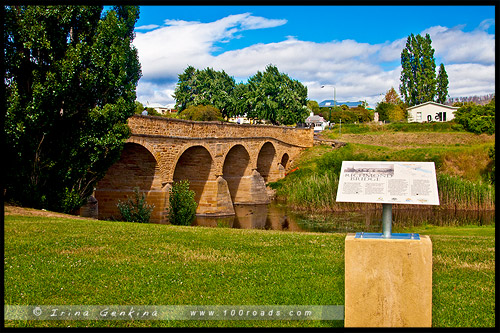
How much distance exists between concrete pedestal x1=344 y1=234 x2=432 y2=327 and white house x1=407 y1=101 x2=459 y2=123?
221 feet

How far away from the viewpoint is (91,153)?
1838cm

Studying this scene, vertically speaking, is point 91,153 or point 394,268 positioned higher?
point 91,153

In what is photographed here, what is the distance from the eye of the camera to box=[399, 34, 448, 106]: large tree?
243 ft

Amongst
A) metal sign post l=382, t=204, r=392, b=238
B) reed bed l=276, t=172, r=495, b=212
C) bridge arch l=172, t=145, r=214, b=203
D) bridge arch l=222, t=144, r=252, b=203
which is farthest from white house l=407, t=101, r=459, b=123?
metal sign post l=382, t=204, r=392, b=238

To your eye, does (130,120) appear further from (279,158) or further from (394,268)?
(279,158)

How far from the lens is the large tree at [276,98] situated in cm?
6612

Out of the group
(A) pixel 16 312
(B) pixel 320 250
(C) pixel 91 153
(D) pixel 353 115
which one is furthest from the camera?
(D) pixel 353 115

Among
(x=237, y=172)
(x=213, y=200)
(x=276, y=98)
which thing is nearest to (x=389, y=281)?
(x=213, y=200)

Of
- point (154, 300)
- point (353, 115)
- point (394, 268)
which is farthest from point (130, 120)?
point (353, 115)

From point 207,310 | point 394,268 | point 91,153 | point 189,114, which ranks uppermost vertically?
point 189,114

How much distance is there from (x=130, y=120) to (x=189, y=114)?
132ft

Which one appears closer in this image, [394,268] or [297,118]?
[394,268]

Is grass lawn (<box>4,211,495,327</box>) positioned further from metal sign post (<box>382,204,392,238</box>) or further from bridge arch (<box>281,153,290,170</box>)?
bridge arch (<box>281,153,290,170</box>)

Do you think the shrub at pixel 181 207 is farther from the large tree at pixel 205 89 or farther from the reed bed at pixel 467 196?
the large tree at pixel 205 89
